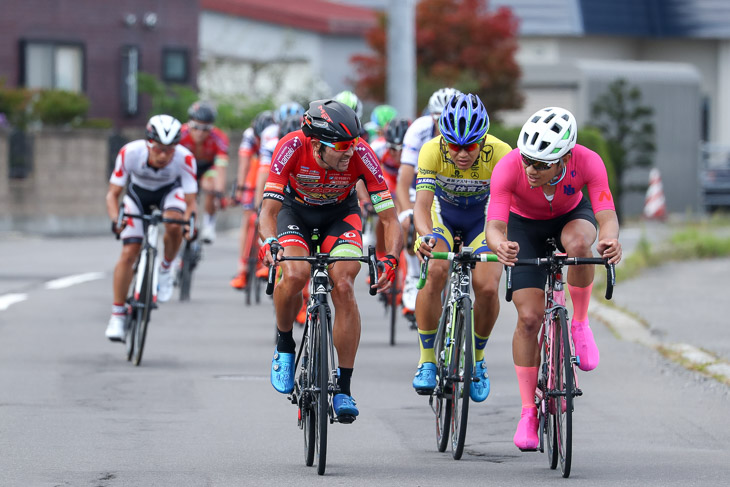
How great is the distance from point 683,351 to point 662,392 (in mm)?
1711

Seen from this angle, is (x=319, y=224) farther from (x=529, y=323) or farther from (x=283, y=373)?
(x=529, y=323)

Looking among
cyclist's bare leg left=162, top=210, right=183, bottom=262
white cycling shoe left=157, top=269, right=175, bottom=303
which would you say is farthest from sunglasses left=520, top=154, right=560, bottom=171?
white cycling shoe left=157, top=269, right=175, bottom=303

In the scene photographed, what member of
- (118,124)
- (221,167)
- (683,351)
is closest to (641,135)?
(118,124)

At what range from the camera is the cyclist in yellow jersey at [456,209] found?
29.5ft

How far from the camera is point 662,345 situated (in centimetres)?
1306

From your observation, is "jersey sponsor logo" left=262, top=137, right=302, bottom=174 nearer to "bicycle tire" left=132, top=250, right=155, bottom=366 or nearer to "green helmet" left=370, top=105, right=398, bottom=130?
"bicycle tire" left=132, top=250, right=155, bottom=366

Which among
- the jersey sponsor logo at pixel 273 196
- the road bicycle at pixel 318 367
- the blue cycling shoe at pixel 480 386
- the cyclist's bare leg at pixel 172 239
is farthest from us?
the cyclist's bare leg at pixel 172 239

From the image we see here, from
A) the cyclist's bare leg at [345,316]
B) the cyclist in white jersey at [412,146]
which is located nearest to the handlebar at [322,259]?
the cyclist's bare leg at [345,316]

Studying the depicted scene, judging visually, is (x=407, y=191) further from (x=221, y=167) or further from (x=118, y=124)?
(x=118, y=124)

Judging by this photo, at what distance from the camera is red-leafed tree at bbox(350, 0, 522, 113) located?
38.1 metres

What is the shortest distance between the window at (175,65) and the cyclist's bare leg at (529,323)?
31.2 metres

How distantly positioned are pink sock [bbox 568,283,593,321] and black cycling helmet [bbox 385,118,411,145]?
196 inches

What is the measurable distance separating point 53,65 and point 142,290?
1005 inches

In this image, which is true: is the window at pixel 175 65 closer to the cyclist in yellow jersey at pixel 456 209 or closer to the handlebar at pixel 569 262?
the cyclist in yellow jersey at pixel 456 209
